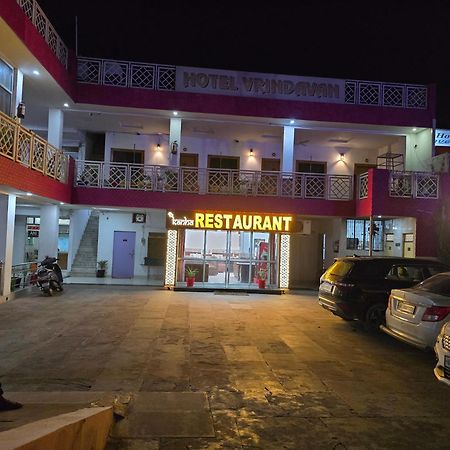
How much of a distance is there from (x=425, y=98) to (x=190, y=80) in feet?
31.4

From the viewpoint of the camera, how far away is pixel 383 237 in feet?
61.6

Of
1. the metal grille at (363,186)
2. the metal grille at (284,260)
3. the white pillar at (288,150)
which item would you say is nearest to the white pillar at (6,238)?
the metal grille at (284,260)

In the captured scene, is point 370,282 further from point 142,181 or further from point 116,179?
point 116,179

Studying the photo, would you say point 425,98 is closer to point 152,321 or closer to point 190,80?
point 190,80

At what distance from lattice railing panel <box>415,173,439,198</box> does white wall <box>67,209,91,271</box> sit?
14.5m

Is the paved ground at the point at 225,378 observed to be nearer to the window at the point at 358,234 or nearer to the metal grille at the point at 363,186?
the metal grille at the point at 363,186

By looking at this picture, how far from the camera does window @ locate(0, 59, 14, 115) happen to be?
41.3 feet

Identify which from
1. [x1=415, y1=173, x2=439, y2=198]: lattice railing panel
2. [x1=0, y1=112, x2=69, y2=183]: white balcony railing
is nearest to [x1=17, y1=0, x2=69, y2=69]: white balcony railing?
[x1=0, y1=112, x2=69, y2=183]: white balcony railing

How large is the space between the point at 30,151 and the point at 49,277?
4.23m

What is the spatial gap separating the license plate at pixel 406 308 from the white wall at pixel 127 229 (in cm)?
1402

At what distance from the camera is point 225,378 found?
21.4 ft

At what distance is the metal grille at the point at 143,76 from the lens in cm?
1735

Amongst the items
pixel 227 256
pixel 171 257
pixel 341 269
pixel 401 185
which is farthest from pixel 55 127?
pixel 401 185

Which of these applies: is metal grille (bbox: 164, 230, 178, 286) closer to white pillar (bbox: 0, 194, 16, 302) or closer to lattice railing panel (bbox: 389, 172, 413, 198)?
white pillar (bbox: 0, 194, 16, 302)
